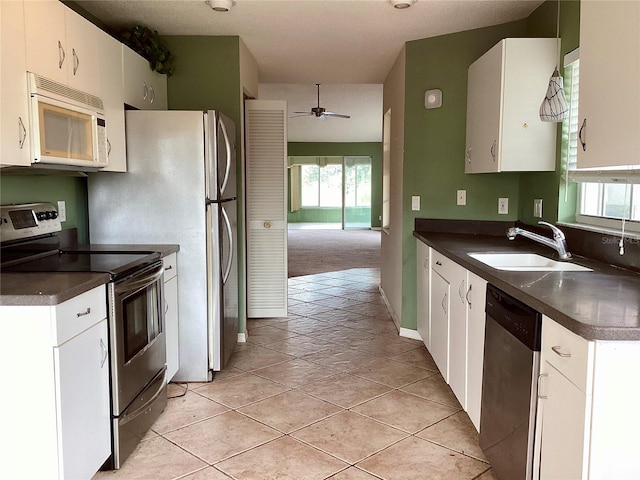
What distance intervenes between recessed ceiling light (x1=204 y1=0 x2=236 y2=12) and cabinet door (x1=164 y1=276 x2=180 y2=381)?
5.58 feet

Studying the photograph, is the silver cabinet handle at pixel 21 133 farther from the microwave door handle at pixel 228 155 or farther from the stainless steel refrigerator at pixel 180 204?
the microwave door handle at pixel 228 155

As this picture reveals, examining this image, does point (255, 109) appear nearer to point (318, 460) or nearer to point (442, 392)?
point (442, 392)

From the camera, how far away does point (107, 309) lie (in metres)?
2.29

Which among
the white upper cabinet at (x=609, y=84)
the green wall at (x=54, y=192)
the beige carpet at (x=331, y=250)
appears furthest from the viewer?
the beige carpet at (x=331, y=250)

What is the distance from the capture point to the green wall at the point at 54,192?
8.45 feet

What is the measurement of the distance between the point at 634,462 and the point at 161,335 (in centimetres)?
230

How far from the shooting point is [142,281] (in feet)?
8.61

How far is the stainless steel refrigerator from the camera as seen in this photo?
328cm

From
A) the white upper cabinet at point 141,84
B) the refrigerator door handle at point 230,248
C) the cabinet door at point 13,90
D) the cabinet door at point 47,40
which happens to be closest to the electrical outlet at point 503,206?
the refrigerator door handle at point 230,248

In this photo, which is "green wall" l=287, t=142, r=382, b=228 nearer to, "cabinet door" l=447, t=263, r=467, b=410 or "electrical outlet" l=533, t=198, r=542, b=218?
"electrical outlet" l=533, t=198, r=542, b=218

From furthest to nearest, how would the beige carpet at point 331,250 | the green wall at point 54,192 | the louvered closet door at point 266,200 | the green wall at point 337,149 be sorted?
1. the green wall at point 337,149
2. the beige carpet at point 331,250
3. the louvered closet door at point 266,200
4. the green wall at point 54,192

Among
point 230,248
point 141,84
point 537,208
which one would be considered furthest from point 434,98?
point 141,84

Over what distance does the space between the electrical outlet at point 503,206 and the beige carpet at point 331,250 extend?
3845mm

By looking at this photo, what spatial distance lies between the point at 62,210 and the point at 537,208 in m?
2.97
